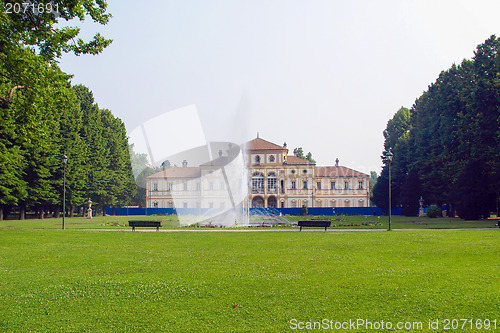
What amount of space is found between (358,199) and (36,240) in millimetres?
75401

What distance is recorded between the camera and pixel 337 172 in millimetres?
89312

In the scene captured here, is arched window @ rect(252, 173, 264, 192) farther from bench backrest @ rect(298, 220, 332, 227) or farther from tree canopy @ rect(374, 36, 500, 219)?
bench backrest @ rect(298, 220, 332, 227)

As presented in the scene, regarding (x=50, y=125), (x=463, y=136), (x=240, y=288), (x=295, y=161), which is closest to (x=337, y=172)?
(x=295, y=161)

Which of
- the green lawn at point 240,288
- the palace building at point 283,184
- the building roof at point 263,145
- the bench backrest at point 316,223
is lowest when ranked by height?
the green lawn at point 240,288

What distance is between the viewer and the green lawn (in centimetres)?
744

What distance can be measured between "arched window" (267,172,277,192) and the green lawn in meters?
71.4

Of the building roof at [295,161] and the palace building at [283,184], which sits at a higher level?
the building roof at [295,161]

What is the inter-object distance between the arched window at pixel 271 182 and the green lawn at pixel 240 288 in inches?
2812

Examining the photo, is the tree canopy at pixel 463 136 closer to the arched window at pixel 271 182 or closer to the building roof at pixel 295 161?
the building roof at pixel 295 161

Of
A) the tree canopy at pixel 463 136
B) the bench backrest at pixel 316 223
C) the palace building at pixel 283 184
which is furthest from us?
the palace building at pixel 283 184

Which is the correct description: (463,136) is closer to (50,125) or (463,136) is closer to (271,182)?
(50,125)

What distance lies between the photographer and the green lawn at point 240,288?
7.44 meters

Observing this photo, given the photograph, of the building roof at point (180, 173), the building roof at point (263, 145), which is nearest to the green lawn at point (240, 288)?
the building roof at point (263, 145)

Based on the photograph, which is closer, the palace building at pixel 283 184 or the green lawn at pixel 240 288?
the green lawn at pixel 240 288
